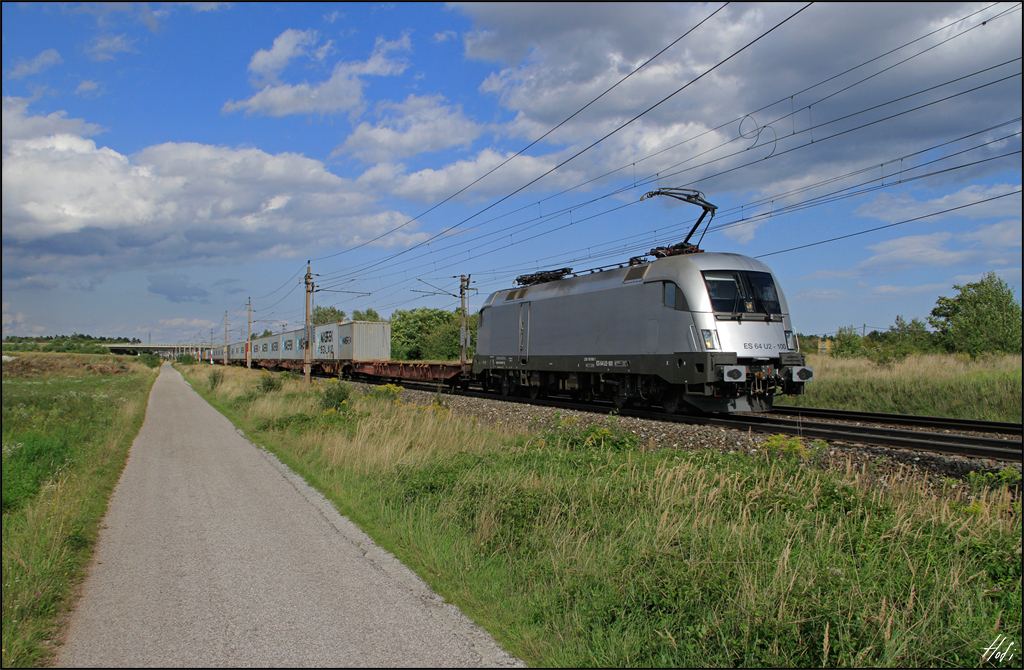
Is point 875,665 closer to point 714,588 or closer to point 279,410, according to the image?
point 714,588

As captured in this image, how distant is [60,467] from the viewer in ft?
32.3

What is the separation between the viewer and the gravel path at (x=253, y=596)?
3.76m

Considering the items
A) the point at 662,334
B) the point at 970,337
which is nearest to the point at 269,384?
the point at 662,334

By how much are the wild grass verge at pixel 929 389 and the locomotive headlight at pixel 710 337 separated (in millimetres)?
8307

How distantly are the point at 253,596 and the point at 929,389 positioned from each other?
18827mm

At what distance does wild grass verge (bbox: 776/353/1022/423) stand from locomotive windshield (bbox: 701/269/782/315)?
23.3ft

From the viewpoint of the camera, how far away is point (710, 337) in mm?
12109

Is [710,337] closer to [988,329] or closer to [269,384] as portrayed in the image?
[269,384]

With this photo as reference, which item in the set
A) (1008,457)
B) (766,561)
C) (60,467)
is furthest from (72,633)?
(1008,457)

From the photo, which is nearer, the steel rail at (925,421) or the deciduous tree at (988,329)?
the steel rail at (925,421)

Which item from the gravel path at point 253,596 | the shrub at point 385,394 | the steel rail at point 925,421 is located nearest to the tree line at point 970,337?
the steel rail at point 925,421

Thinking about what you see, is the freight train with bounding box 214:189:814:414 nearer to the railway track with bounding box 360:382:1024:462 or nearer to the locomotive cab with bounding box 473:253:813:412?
the locomotive cab with bounding box 473:253:813:412

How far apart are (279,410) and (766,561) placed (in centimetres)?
1596

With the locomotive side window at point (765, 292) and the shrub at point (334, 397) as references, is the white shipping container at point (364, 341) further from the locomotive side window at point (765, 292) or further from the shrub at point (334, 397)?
the locomotive side window at point (765, 292)
